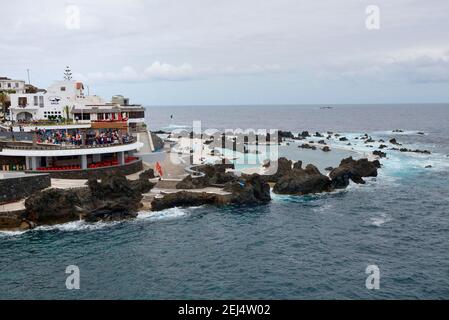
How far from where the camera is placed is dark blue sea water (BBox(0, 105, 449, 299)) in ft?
115

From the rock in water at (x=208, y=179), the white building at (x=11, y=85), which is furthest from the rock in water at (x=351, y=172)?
the white building at (x=11, y=85)

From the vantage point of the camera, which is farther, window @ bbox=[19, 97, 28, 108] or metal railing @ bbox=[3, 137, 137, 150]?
window @ bbox=[19, 97, 28, 108]

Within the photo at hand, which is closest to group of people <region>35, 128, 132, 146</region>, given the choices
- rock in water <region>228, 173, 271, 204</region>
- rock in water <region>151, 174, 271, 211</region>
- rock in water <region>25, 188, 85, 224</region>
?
rock in water <region>25, 188, 85, 224</region>

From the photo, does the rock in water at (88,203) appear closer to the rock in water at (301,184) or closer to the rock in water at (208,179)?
the rock in water at (208,179)

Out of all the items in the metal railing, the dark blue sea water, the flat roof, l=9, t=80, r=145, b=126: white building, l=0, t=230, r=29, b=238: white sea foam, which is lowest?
the dark blue sea water

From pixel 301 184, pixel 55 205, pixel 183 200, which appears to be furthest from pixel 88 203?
pixel 301 184

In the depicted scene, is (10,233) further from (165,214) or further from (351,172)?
(351,172)

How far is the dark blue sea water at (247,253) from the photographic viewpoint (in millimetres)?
35094

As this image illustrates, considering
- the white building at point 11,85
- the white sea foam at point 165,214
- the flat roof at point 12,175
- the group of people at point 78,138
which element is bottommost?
the white sea foam at point 165,214

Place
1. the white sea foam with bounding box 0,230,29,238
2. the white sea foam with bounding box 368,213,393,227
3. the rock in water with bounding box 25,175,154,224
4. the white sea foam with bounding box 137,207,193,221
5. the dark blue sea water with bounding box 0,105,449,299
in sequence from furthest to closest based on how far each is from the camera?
the white sea foam with bounding box 137,207,193,221 → the white sea foam with bounding box 368,213,393,227 → the rock in water with bounding box 25,175,154,224 → the white sea foam with bounding box 0,230,29,238 → the dark blue sea water with bounding box 0,105,449,299

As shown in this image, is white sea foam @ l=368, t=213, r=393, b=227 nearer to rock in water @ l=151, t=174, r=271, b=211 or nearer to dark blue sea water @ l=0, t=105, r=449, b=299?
dark blue sea water @ l=0, t=105, r=449, b=299

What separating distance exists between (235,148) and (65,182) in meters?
62.0

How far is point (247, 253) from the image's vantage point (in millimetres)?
42500
